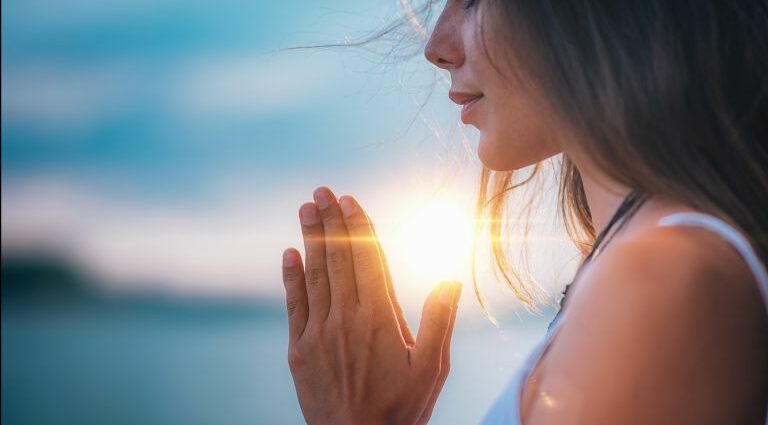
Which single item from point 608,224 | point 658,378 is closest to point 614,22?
point 608,224

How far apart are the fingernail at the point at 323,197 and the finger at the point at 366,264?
0.23 feet

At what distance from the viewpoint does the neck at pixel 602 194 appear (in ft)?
6.68

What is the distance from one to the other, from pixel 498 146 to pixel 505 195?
102 cm

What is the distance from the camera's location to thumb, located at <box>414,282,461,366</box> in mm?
2422

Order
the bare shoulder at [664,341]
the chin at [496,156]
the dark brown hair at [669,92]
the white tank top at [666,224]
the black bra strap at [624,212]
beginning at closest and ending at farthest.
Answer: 1. the bare shoulder at [664,341]
2. the white tank top at [666,224]
3. the dark brown hair at [669,92]
4. the black bra strap at [624,212]
5. the chin at [496,156]

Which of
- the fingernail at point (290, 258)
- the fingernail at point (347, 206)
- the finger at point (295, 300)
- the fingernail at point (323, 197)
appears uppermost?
the fingernail at point (323, 197)

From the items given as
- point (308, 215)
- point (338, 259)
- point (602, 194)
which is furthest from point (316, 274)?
point (602, 194)

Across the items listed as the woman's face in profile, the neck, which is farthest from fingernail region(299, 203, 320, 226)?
the neck

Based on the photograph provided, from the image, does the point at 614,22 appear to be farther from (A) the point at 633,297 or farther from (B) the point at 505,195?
(B) the point at 505,195

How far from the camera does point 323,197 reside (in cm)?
245

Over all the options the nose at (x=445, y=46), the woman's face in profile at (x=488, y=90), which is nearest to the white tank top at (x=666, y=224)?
the woman's face in profile at (x=488, y=90)

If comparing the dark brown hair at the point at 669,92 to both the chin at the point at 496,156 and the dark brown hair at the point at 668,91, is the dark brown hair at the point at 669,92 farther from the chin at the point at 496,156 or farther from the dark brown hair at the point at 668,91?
the chin at the point at 496,156

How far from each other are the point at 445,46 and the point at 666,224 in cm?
100

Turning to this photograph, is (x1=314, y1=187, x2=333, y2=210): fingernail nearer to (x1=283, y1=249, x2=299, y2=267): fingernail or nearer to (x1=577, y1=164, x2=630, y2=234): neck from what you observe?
(x1=283, y1=249, x2=299, y2=267): fingernail
